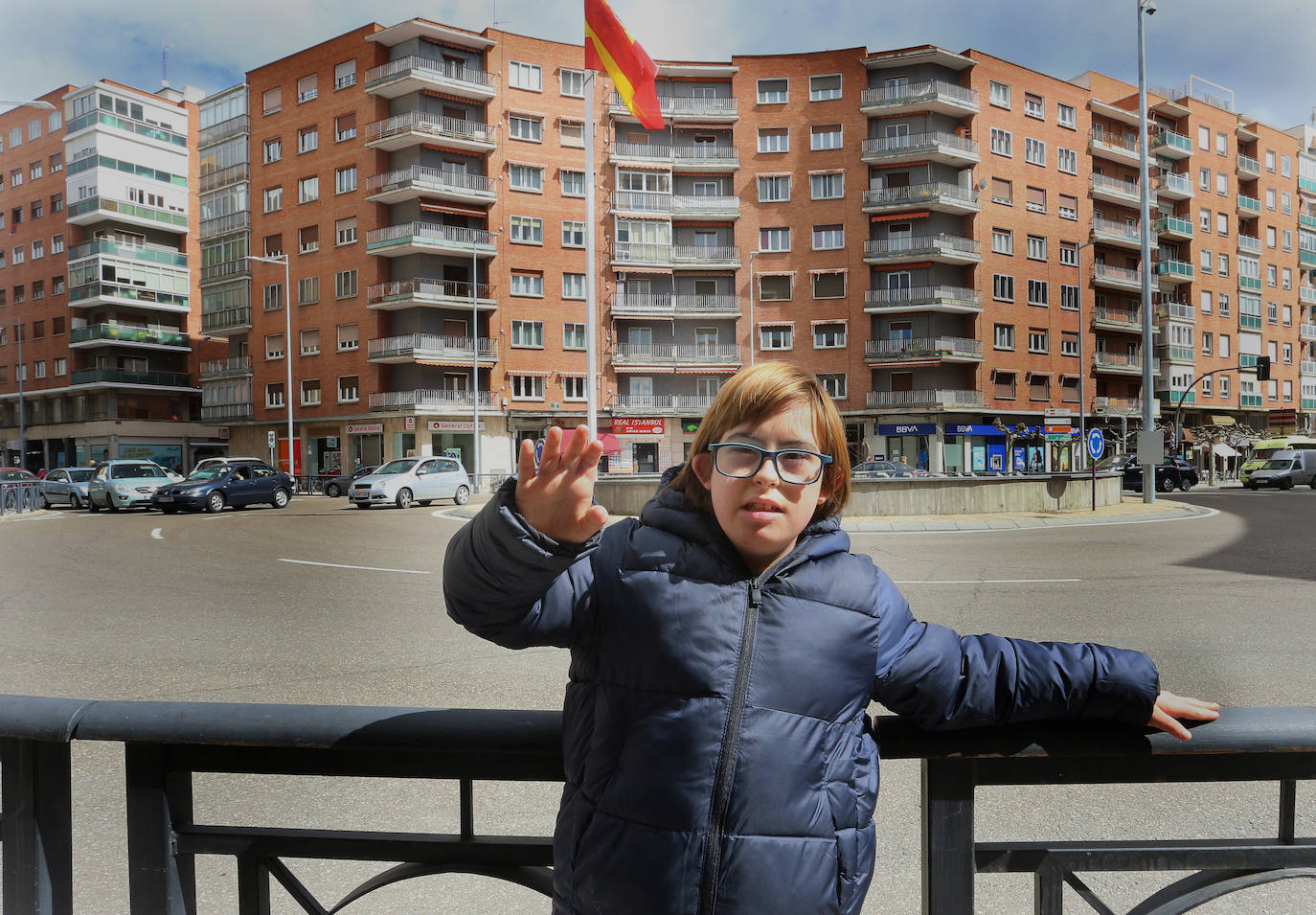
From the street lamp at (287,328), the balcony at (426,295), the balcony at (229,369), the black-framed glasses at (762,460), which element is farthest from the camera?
the balcony at (229,369)

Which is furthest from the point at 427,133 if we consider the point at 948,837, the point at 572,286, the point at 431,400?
the point at 948,837

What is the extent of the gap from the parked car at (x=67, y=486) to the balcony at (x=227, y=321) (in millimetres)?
21676

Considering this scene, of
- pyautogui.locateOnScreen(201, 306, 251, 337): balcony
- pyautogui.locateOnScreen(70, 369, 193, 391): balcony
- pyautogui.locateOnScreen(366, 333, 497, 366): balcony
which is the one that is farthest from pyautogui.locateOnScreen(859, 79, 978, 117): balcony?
pyautogui.locateOnScreen(70, 369, 193, 391): balcony

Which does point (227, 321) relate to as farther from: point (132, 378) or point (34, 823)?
point (34, 823)

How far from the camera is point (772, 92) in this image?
53875mm

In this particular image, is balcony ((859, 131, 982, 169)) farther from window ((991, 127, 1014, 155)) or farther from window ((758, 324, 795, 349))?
window ((758, 324, 795, 349))

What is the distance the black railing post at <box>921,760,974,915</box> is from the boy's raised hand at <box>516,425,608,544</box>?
0.74m

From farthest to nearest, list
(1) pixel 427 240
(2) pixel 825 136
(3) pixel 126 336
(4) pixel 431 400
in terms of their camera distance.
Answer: (3) pixel 126 336 → (2) pixel 825 136 → (4) pixel 431 400 → (1) pixel 427 240

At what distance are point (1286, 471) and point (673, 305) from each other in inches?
1221

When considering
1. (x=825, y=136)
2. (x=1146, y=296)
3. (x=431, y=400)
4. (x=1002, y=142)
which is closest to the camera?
(x=1146, y=296)

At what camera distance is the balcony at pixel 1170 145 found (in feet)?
200

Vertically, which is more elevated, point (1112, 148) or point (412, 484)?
point (1112, 148)

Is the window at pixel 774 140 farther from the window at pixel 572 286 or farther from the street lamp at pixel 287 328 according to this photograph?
the street lamp at pixel 287 328

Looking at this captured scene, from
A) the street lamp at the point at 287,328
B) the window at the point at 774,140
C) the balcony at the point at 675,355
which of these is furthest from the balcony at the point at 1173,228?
the street lamp at the point at 287,328
